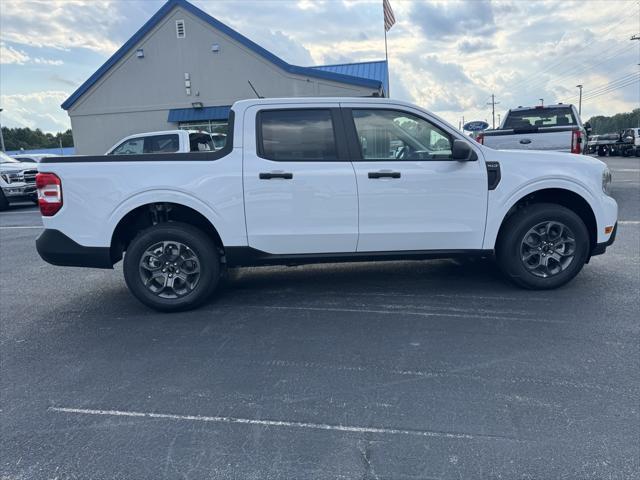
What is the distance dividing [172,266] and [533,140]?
311 inches

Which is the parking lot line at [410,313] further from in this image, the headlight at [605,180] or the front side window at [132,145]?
the front side window at [132,145]

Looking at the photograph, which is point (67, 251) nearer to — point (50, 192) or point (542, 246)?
point (50, 192)

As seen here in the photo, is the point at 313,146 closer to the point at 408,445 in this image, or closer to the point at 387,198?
the point at 387,198

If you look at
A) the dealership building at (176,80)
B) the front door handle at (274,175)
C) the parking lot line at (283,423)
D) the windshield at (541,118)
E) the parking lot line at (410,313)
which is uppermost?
the dealership building at (176,80)

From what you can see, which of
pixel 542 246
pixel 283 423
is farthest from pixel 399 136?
pixel 283 423

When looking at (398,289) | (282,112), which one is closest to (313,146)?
(282,112)

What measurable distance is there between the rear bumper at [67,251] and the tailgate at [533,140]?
7794 millimetres

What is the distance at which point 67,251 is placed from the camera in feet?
15.4

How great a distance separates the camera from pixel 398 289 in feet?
17.3

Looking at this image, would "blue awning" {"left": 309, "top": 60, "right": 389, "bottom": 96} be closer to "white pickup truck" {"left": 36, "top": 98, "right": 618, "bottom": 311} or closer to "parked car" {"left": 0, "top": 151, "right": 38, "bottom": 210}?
"parked car" {"left": 0, "top": 151, "right": 38, "bottom": 210}

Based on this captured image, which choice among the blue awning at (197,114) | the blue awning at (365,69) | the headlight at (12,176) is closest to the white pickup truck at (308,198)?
the headlight at (12,176)

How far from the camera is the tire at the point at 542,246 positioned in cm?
491

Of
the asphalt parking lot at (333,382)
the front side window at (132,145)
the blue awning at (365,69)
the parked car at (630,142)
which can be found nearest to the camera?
the asphalt parking lot at (333,382)

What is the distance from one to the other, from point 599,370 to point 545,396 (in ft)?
1.95
